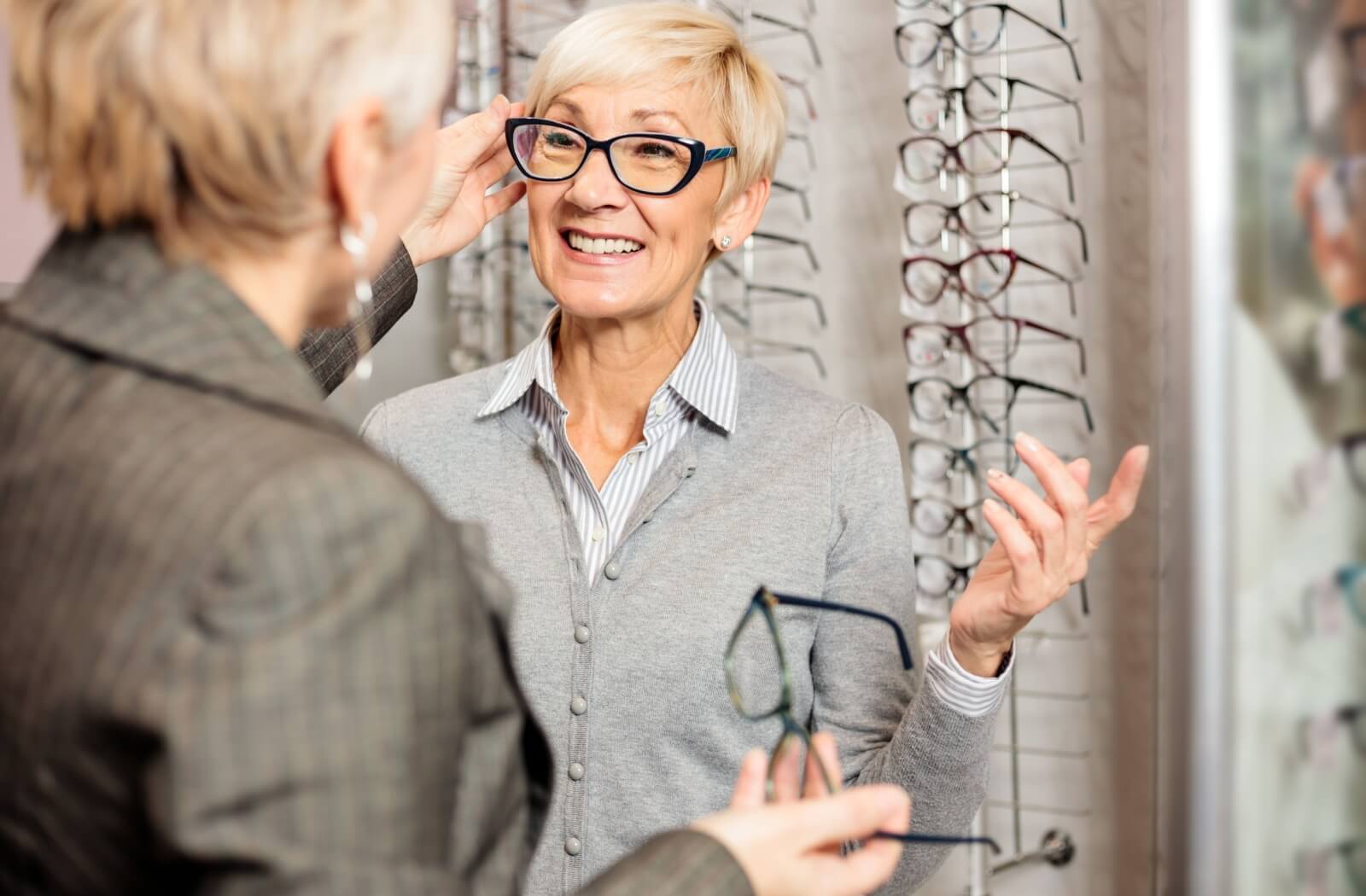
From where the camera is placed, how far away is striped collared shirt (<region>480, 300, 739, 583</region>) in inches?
63.3

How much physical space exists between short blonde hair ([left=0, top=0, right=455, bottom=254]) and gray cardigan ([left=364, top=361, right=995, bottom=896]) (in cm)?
82

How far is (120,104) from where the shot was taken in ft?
2.41

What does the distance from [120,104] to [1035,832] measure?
2.76 m

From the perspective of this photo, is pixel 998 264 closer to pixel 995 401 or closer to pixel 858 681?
pixel 995 401

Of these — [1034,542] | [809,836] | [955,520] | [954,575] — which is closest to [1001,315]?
[955,520]

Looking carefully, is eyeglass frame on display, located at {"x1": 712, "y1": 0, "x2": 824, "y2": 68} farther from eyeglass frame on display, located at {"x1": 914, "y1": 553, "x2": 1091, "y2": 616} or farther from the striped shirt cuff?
the striped shirt cuff

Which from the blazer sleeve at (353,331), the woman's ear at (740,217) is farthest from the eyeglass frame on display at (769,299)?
the blazer sleeve at (353,331)

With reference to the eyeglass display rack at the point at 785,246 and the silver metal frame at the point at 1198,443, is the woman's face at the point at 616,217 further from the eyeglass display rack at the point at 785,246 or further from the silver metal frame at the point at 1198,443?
the eyeglass display rack at the point at 785,246

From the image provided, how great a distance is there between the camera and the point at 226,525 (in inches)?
26.2

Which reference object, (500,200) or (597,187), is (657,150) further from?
(500,200)

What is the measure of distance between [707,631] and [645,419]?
31 centimetres

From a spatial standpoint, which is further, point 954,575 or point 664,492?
point 954,575

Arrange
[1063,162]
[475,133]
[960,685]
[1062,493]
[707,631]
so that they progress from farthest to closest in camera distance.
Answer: [1063,162]
[475,133]
[707,631]
[960,685]
[1062,493]

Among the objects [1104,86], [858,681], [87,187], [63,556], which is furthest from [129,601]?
[1104,86]
